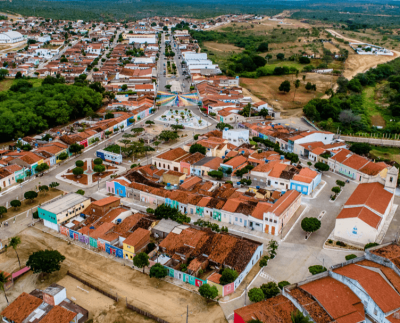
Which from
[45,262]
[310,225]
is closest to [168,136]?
[310,225]

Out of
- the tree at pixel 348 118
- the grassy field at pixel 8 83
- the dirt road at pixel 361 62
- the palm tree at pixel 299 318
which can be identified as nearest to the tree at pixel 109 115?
the grassy field at pixel 8 83

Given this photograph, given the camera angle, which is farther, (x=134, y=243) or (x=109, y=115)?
(x=109, y=115)

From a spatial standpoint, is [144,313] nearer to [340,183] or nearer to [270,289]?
[270,289]

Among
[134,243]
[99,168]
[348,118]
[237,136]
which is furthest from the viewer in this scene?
[348,118]

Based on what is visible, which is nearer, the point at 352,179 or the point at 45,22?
the point at 352,179

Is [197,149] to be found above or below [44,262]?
above

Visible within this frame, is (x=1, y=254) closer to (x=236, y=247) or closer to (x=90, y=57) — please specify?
(x=236, y=247)

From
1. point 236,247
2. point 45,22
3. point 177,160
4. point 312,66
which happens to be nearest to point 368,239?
point 236,247
